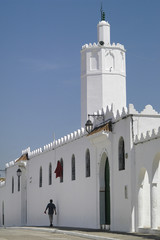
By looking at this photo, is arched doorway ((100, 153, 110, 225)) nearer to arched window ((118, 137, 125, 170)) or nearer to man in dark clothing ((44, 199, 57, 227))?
arched window ((118, 137, 125, 170))

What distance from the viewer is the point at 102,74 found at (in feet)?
104

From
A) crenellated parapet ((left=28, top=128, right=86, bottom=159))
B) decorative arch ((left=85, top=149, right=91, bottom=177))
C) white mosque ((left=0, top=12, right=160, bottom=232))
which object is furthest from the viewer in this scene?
crenellated parapet ((left=28, top=128, right=86, bottom=159))

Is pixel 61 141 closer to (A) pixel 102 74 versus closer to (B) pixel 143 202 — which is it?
(A) pixel 102 74

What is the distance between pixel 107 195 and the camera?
22344 mm

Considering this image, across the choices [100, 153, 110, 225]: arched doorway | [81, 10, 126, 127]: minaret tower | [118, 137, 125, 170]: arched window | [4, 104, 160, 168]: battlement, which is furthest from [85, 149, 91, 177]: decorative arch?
[81, 10, 126, 127]: minaret tower

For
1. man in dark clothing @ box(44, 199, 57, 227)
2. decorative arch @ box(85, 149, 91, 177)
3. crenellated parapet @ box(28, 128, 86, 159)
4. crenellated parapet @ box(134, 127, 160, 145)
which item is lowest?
man in dark clothing @ box(44, 199, 57, 227)

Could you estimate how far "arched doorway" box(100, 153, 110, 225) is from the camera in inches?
877

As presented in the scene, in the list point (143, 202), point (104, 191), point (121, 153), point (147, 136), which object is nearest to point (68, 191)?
point (104, 191)

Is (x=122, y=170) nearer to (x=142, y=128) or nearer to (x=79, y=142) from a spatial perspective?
(x=142, y=128)

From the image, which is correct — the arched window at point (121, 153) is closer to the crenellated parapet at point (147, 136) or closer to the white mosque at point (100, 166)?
the white mosque at point (100, 166)

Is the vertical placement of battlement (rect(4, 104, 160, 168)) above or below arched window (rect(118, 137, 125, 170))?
above

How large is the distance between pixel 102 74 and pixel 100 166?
1027 cm

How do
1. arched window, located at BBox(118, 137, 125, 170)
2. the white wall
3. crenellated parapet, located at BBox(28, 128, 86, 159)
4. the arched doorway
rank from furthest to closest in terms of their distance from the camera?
crenellated parapet, located at BBox(28, 128, 86, 159) → the white wall → the arched doorway → arched window, located at BBox(118, 137, 125, 170)

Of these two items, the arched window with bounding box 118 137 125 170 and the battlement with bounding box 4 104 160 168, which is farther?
the arched window with bounding box 118 137 125 170
